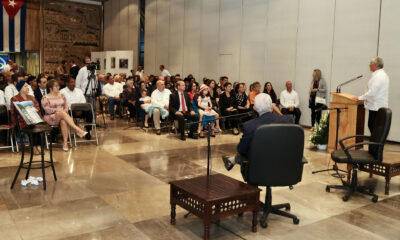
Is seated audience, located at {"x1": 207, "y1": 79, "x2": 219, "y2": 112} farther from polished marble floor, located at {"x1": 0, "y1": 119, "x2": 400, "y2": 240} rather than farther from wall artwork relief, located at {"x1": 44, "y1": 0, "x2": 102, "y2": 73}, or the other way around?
wall artwork relief, located at {"x1": 44, "y1": 0, "x2": 102, "y2": 73}

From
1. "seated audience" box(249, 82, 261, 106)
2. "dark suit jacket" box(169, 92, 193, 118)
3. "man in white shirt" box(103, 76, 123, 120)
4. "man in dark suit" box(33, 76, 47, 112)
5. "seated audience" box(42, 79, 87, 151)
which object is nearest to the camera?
"seated audience" box(42, 79, 87, 151)

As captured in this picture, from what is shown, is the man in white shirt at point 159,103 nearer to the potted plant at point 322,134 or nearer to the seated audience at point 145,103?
the seated audience at point 145,103

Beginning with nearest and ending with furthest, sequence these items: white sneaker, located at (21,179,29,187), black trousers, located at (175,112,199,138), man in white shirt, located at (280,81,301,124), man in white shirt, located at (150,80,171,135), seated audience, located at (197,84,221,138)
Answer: white sneaker, located at (21,179,29,187) < black trousers, located at (175,112,199,138) < seated audience, located at (197,84,221,138) < man in white shirt, located at (150,80,171,135) < man in white shirt, located at (280,81,301,124)

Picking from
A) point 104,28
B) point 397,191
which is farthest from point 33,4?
point 397,191

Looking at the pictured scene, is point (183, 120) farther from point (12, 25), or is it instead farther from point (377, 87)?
point (12, 25)

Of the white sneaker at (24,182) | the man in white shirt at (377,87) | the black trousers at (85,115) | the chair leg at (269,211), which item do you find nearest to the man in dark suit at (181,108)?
the black trousers at (85,115)

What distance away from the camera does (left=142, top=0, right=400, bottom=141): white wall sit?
8539mm

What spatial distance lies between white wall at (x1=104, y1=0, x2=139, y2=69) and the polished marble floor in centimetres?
1213

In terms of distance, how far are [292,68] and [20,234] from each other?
8554 millimetres

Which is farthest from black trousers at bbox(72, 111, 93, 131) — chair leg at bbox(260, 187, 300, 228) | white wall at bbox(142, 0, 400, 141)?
white wall at bbox(142, 0, 400, 141)

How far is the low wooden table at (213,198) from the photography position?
3148mm

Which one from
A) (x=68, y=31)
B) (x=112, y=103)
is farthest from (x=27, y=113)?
(x=68, y=31)

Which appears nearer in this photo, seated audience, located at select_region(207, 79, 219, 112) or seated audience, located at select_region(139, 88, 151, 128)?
seated audience, located at select_region(139, 88, 151, 128)

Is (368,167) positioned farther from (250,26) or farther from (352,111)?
(250,26)
